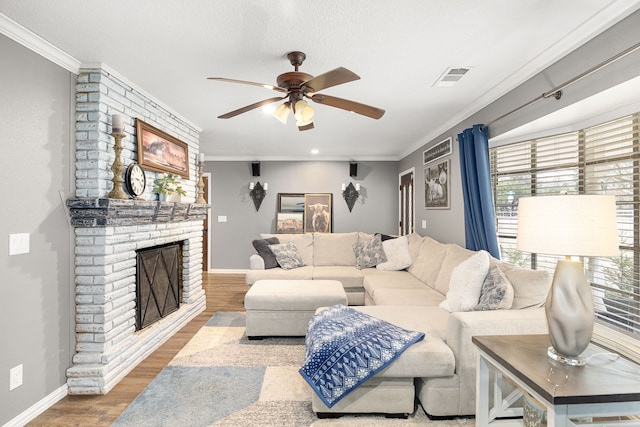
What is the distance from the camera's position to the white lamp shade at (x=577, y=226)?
134 cm

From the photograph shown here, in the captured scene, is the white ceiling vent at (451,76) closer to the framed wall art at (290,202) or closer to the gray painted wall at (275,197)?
the gray painted wall at (275,197)

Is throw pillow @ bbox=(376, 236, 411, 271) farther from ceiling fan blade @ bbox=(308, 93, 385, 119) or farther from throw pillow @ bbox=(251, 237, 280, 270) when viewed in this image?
ceiling fan blade @ bbox=(308, 93, 385, 119)

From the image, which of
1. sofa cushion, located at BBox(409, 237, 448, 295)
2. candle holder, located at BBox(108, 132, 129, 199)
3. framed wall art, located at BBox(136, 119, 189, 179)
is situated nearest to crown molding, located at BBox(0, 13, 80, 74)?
candle holder, located at BBox(108, 132, 129, 199)

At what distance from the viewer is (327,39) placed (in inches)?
80.2

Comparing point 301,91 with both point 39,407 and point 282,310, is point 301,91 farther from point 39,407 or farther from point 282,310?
point 39,407

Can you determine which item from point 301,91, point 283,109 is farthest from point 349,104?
point 283,109

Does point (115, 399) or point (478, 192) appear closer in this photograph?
point (115, 399)

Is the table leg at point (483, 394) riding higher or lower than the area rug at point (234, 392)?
higher

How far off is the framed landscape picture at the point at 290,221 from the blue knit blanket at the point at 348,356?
4.41 metres

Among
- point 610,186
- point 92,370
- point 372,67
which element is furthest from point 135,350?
point 610,186

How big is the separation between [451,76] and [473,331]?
1899 mm

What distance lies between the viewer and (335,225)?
6.54 metres

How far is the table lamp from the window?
0.96 metres

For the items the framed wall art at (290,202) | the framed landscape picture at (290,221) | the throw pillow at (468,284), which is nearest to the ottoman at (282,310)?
the throw pillow at (468,284)
